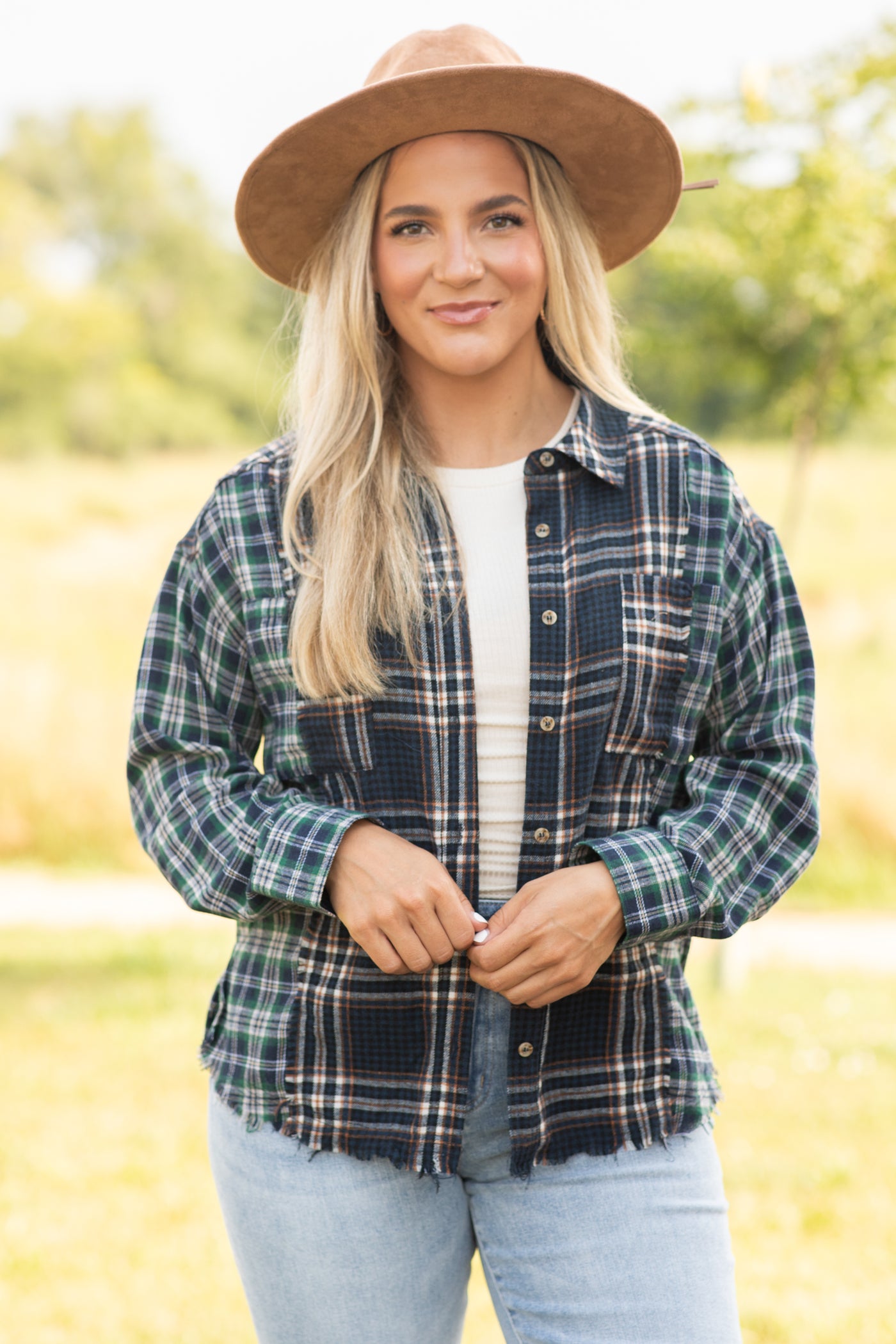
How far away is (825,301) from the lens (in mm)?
4867

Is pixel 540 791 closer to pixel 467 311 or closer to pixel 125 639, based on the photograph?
pixel 467 311

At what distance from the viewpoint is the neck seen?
5.91 feet

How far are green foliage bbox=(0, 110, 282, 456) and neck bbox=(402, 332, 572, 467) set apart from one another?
1174cm

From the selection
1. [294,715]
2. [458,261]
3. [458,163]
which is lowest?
[294,715]

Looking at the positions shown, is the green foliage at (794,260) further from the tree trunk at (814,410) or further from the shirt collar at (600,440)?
the shirt collar at (600,440)

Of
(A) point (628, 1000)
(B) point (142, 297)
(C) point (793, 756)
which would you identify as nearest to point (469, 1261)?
(A) point (628, 1000)

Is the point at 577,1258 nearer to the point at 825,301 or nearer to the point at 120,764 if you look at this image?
the point at 825,301

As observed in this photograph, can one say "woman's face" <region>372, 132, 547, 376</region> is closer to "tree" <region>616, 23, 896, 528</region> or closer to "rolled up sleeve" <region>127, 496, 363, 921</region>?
"rolled up sleeve" <region>127, 496, 363, 921</region>

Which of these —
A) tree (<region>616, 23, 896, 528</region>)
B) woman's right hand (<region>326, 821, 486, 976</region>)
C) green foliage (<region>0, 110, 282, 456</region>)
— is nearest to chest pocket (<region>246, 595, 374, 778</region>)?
woman's right hand (<region>326, 821, 486, 976</region>)

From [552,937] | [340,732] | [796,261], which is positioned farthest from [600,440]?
[796,261]

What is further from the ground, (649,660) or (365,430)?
(365,430)

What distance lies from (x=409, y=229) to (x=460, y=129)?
5.5 inches

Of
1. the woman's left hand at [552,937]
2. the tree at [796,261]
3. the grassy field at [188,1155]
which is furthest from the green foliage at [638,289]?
the grassy field at [188,1155]

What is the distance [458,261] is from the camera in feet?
5.45
